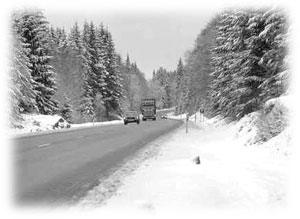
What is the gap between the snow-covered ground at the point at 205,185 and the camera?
729 centimetres

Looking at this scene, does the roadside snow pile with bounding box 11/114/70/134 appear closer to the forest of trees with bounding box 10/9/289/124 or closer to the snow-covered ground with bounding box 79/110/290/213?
the forest of trees with bounding box 10/9/289/124

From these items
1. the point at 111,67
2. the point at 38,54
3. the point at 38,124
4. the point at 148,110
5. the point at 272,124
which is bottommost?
the point at 38,124

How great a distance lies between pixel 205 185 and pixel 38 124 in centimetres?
2693

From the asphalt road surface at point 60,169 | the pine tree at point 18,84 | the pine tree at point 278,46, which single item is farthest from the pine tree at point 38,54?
the pine tree at point 278,46

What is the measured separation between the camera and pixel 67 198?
8.02 metres

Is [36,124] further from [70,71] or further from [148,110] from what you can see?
[70,71]

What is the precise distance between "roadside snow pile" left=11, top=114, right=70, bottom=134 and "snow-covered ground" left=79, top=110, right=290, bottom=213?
824 inches

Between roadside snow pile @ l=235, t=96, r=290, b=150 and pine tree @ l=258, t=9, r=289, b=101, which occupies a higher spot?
pine tree @ l=258, t=9, r=289, b=101

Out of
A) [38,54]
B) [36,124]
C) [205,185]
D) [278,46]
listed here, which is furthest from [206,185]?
[38,54]

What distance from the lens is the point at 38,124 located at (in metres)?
33.3

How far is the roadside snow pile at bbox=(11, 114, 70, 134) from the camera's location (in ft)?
103

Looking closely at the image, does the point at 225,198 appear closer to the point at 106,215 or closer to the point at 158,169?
the point at 106,215

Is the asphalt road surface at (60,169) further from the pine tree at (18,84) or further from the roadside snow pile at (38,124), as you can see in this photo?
the pine tree at (18,84)

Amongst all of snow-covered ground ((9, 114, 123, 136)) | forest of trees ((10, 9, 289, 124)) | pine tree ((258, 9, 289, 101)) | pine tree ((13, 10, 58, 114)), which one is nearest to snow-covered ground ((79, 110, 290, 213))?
pine tree ((258, 9, 289, 101))
